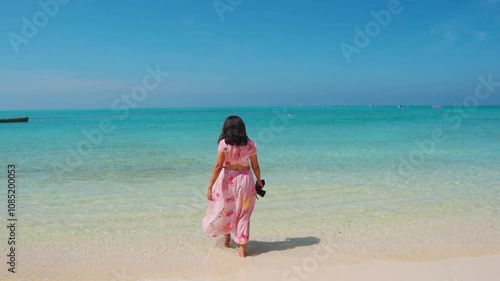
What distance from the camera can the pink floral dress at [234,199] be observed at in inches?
169

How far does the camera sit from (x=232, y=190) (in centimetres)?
437

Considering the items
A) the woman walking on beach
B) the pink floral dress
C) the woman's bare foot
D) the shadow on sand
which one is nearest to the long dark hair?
the woman walking on beach

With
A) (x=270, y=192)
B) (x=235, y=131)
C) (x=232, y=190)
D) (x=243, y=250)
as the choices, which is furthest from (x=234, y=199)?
(x=270, y=192)

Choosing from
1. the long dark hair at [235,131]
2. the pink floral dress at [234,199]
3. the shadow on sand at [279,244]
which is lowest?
the shadow on sand at [279,244]

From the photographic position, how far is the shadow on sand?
4566 mm

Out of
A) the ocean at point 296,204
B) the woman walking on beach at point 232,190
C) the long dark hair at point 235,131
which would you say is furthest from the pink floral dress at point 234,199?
the ocean at point 296,204

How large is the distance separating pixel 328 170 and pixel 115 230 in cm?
628

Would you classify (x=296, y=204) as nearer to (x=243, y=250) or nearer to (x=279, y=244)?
(x=279, y=244)

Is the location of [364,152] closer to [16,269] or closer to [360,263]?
[360,263]

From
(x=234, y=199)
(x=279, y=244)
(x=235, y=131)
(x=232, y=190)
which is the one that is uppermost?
(x=235, y=131)

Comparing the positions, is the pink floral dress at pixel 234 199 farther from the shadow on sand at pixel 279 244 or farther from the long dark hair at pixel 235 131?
the shadow on sand at pixel 279 244

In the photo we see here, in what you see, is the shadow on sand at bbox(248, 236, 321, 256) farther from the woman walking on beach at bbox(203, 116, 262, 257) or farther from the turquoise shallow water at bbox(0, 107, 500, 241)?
the turquoise shallow water at bbox(0, 107, 500, 241)

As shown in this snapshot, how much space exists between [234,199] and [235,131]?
82 cm

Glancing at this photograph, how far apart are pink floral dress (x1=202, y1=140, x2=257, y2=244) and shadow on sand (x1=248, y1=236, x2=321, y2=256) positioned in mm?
350
